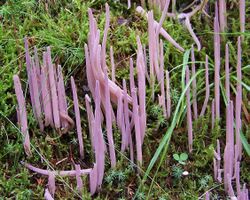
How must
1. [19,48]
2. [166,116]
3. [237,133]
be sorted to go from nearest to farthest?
[237,133] < [166,116] < [19,48]

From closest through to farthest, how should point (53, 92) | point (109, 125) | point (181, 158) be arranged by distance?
point (109, 125)
point (53, 92)
point (181, 158)

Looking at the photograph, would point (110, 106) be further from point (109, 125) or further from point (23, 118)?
point (23, 118)

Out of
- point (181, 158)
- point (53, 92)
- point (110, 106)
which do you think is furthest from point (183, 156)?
point (53, 92)

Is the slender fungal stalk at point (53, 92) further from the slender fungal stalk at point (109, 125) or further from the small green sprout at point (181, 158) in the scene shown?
the small green sprout at point (181, 158)

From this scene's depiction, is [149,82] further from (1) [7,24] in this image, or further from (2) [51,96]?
(1) [7,24]

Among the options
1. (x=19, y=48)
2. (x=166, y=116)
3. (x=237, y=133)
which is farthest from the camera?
(x=19, y=48)

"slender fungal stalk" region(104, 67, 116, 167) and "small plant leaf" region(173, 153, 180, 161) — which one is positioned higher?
"slender fungal stalk" region(104, 67, 116, 167)

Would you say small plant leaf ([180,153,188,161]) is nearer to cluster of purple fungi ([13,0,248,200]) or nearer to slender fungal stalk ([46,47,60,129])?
cluster of purple fungi ([13,0,248,200])

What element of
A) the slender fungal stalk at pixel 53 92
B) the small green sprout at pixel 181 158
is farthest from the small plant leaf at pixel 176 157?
the slender fungal stalk at pixel 53 92

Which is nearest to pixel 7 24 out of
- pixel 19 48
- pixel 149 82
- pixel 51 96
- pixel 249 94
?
pixel 19 48

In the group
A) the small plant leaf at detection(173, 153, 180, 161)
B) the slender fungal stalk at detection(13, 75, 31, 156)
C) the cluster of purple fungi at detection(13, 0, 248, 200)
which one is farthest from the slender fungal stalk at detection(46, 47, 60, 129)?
the small plant leaf at detection(173, 153, 180, 161)


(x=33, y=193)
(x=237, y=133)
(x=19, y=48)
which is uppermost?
(x=19, y=48)
